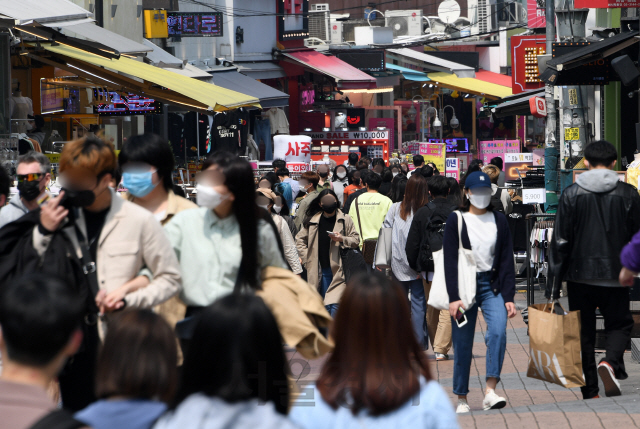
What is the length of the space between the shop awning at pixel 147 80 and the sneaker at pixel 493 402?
8.72 metres

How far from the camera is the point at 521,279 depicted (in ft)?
51.3

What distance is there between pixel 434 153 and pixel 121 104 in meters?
11.4

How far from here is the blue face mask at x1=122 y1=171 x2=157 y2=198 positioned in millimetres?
4691

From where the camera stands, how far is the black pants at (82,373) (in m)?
4.17

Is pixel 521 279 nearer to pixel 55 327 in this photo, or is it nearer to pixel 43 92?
pixel 43 92

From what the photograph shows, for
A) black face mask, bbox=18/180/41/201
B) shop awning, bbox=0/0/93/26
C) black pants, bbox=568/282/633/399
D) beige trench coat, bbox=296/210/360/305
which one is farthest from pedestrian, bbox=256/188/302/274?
black face mask, bbox=18/180/41/201

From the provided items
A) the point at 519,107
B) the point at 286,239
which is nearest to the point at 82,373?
the point at 286,239

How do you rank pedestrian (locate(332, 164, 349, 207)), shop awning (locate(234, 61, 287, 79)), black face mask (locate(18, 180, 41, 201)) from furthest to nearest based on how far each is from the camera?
shop awning (locate(234, 61, 287, 79))
pedestrian (locate(332, 164, 349, 207))
black face mask (locate(18, 180, 41, 201))

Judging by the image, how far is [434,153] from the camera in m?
25.8

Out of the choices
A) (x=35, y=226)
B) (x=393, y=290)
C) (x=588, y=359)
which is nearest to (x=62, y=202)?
(x=35, y=226)

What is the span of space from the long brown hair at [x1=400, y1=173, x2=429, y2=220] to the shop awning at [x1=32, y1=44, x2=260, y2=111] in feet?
19.7

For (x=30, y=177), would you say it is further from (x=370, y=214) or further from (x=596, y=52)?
(x=596, y=52)

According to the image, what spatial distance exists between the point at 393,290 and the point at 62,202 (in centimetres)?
186

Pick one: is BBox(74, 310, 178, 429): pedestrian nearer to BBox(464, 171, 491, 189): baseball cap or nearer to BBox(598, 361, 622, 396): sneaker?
BBox(464, 171, 491, 189): baseball cap
